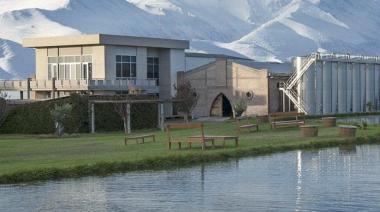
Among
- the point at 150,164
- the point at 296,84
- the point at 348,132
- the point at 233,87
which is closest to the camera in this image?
the point at 150,164

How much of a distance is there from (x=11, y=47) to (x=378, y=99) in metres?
104

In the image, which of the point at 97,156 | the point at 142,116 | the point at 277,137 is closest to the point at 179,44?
the point at 142,116

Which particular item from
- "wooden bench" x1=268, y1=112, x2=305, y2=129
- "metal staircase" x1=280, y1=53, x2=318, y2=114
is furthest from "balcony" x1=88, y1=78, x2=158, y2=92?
"wooden bench" x1=268, y1=112, x2=305, y2=129

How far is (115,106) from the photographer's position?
189 ft

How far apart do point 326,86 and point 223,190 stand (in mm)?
56910

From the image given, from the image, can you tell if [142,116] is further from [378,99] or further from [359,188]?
[359,188]

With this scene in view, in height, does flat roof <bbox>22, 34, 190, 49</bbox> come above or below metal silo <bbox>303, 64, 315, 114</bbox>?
above

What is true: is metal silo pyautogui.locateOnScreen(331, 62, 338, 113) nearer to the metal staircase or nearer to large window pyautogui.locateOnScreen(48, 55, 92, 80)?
the metal staircase

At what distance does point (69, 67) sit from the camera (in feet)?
253

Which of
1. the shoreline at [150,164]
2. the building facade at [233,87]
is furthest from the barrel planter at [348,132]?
the building facade at [233,87]

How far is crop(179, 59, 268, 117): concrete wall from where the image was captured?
7381 cm

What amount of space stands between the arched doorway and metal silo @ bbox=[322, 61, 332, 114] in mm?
8809

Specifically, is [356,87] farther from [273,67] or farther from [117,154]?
[117,154]

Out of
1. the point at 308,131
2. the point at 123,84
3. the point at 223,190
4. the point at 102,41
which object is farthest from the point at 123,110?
the point at 223,190
